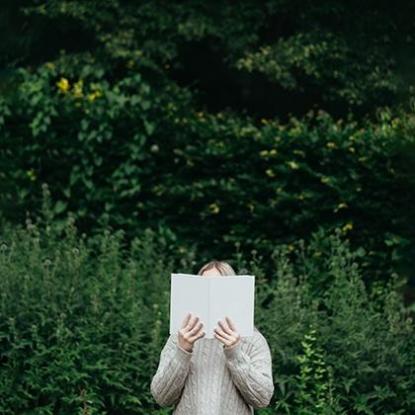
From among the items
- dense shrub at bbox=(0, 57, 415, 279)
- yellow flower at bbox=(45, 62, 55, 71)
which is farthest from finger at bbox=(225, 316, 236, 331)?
yellow flower at bbox=(45, 62, 55, 71)

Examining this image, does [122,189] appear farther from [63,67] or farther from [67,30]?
[67,30]

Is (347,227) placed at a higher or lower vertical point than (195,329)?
higher

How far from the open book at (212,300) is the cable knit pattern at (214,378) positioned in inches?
4.0

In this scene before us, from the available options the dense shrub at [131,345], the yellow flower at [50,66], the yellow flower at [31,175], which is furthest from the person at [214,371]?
the yellow flower at [50,66]

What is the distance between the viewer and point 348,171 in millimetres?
9961

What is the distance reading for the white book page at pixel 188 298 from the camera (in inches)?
208

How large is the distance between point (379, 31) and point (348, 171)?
2021 mm

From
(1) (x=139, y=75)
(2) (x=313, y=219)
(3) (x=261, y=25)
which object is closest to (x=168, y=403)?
(2) (x=313, y=219)

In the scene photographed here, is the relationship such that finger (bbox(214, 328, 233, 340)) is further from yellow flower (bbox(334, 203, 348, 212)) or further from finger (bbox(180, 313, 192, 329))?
yellow flower (bbox(334, 203, 348, 212))

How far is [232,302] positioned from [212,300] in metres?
0.09

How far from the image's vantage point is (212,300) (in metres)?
5.26

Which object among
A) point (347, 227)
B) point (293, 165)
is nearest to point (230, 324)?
point (347, 227)

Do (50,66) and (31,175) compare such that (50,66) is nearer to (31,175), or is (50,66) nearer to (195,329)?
(31,175)

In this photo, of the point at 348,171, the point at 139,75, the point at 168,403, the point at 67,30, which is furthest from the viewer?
the point at 67,30
